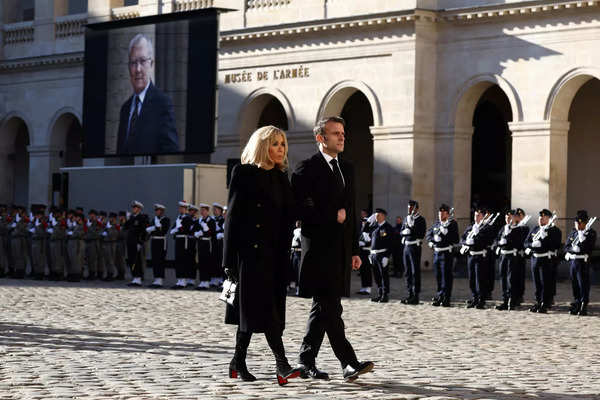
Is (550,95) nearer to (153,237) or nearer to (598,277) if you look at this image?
(598,277)

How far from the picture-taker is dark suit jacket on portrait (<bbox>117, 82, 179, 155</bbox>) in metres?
32.6

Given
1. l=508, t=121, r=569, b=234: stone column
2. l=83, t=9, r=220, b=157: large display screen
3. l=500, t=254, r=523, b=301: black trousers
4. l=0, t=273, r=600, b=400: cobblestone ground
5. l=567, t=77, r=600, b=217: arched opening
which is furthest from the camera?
l=567, t=77, r=600, b=217: arched opening

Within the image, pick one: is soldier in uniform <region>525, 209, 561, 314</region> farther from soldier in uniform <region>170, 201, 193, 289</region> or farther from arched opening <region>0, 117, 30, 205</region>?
arched opening <region>0, 117, 30, 205</region>

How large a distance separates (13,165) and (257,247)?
3523cm

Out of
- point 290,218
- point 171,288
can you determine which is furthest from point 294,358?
point 171,288

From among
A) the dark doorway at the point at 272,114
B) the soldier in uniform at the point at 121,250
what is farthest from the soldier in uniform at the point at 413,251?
the dark doorway at the point at 272,114

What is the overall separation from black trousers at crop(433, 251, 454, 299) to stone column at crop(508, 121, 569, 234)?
8.22 metres

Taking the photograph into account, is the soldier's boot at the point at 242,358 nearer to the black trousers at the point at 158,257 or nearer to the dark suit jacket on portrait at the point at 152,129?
the black trousers at the point at 158,257

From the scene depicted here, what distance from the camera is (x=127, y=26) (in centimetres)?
3369

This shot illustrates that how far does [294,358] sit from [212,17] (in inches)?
781

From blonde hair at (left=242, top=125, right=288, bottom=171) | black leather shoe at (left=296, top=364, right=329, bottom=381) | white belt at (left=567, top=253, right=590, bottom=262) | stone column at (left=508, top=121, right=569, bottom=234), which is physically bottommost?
black leather shoe at (left=296, top=364, right=329, bottom=381)

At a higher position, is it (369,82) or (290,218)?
(369,82)

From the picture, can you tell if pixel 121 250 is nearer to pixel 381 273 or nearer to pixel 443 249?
pixel 381 273

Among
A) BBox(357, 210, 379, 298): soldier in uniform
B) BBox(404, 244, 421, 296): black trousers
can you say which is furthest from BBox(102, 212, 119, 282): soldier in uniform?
BBox(404, 244, 421, 296): black trousers
